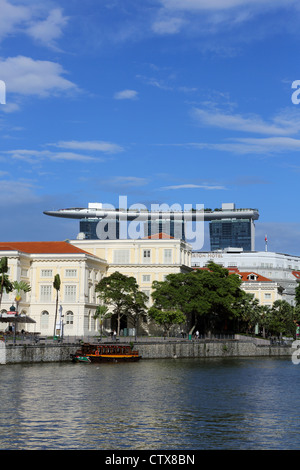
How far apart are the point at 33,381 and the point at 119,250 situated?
69.1 meters

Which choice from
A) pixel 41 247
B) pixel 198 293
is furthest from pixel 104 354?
pixel 41 247

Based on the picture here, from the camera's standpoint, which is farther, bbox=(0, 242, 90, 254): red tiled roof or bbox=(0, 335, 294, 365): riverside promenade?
bbox=(0, 242, 90, 254): red tiled roof

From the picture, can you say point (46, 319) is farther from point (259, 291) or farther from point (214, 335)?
point (259, 291)

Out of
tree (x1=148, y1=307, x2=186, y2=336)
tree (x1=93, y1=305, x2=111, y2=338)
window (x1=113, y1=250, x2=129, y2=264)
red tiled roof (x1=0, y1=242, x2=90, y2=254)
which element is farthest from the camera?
window (x1=113, y1=250, x2=129, y2=264)

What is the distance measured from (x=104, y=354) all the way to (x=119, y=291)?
27.5 meters

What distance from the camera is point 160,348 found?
94625 mm

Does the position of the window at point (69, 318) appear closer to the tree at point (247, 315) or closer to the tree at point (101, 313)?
the tree at point (101, 313)

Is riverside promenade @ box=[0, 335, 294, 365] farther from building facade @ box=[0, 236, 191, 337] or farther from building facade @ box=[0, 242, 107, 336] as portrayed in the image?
building facade @ box=[0, 236, 191, 337]

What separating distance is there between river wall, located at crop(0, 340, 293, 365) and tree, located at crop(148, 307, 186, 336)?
7.01m

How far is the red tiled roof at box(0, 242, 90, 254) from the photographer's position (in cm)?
11569

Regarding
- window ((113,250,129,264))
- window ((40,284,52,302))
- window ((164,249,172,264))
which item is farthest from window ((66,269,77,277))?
window ((164,249,172,264))

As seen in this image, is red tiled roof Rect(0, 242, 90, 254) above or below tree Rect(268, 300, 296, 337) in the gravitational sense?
above

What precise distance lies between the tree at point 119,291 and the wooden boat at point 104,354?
21.7m

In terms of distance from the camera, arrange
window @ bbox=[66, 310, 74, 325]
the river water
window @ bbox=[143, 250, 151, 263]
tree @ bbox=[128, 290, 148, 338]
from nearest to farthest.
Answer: the river water, tree @ bbox=[128, 290, 148, 338], window @ bbox=[66, 310, 74, 325], window @ bbox=[143, 250, 151, 263]
